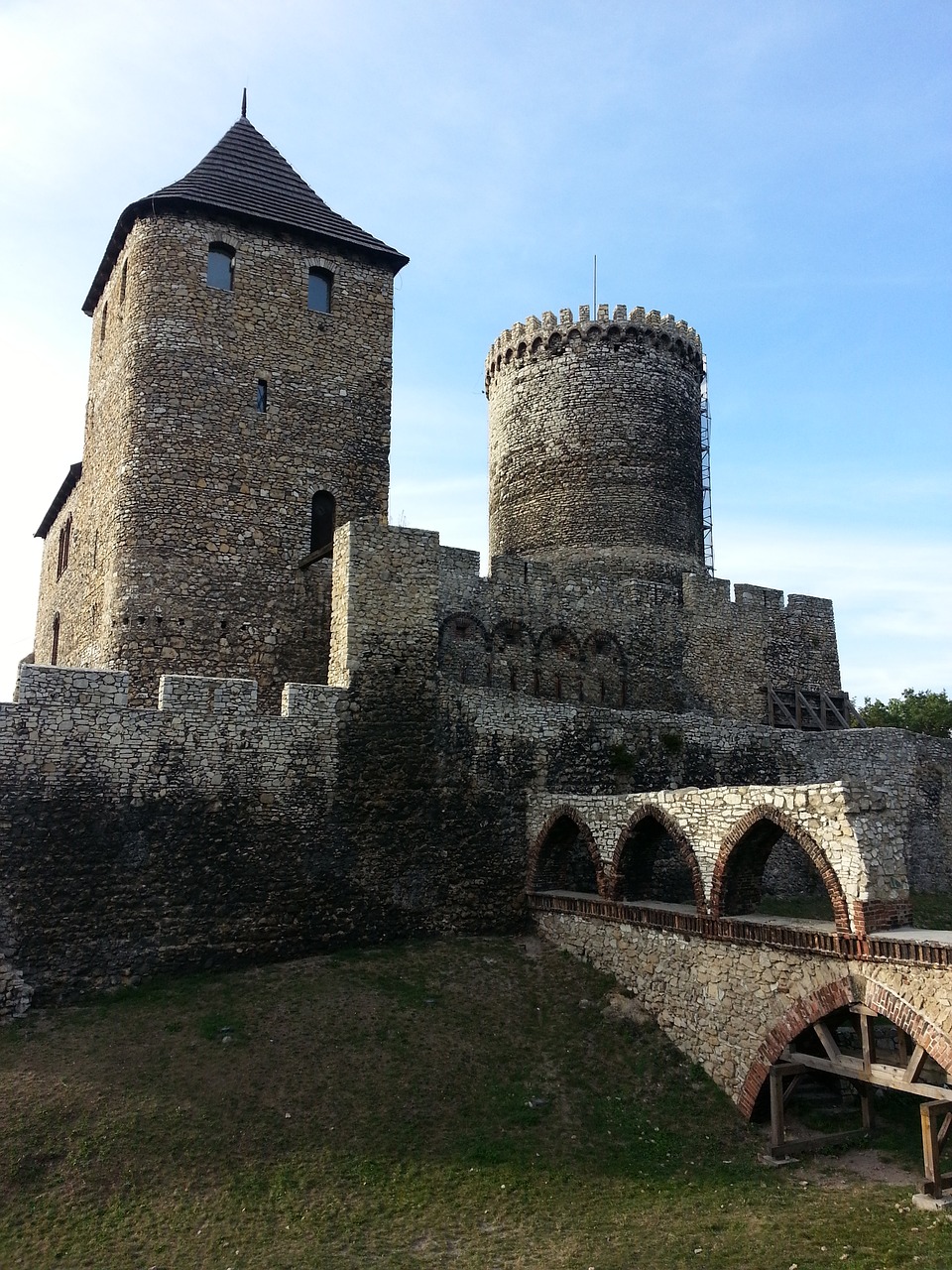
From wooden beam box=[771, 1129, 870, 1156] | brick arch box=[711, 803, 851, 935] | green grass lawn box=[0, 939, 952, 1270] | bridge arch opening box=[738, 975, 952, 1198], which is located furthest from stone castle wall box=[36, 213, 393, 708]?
wooden beam box=[771, 1129, 870, 1156]

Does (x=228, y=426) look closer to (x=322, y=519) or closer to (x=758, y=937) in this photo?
(x=322, y=519)

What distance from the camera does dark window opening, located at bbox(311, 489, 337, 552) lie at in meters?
21.5

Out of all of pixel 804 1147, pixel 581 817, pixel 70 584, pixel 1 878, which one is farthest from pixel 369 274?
pixel 804 1147

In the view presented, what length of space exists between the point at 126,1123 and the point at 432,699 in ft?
28.7

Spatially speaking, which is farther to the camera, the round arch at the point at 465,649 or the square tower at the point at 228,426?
the round arch at the point at 465,649

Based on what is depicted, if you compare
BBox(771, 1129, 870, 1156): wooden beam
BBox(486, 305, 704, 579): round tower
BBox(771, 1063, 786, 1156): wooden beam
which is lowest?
BBox(771, 1129, 870, 1156): wooden beam

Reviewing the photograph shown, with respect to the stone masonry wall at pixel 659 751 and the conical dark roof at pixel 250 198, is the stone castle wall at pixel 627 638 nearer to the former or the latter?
the stone masonry wall at pixel 659 751

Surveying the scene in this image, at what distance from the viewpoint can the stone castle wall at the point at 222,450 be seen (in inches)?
783

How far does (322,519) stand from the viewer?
21.8 metres

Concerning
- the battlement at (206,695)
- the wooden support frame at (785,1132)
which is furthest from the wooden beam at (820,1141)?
the battlement at (206,695)

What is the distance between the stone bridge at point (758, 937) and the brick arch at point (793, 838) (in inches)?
0.8

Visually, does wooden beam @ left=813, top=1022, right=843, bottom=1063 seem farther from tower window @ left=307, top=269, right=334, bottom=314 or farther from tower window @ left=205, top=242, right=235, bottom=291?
tower window @ left=205, top=242, right=235, bottom=291

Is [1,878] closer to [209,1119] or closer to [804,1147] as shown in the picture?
[209,1119]

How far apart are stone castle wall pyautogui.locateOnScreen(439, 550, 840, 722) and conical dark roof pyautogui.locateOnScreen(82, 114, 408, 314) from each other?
7.69 m
